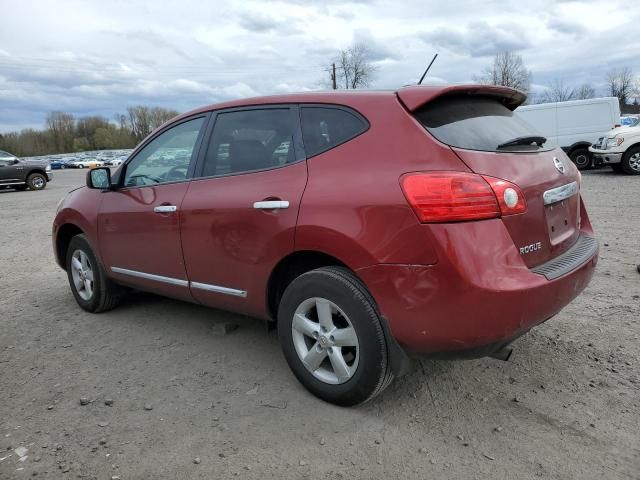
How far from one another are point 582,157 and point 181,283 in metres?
17.3

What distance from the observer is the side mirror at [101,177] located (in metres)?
4.27

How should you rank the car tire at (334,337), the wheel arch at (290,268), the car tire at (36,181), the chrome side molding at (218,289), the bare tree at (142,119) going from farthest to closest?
1. the bare tree at (142,119)
2. the car tire at (36,181)
3. the chrome side molding at (218,289)
4. the wheel arch at (290,268)
5. the car tire at (334,337)

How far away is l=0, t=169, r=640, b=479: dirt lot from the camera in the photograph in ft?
7.96

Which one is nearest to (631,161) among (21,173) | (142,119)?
(21,173)

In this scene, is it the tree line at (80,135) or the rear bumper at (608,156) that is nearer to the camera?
the rear bumper at (608,156)

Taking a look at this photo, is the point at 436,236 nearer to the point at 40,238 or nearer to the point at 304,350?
the point at 304,350

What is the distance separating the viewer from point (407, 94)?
270 cm

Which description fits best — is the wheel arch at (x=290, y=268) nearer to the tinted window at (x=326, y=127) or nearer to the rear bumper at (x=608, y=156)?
the tinted window at (x=326, y=127)

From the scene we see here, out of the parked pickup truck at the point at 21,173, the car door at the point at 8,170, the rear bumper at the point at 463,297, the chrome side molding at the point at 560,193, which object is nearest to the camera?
the rear bumper at the point at 463,297

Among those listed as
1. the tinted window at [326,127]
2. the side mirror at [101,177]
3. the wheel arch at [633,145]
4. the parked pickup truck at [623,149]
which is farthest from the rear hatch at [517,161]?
the wheel arch at [633,145]

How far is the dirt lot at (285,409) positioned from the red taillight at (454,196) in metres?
1.10

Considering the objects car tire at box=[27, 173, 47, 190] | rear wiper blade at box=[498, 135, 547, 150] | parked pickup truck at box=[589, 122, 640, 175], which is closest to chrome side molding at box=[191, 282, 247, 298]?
rear wiper blade at box=[498, 135, 547, 150]

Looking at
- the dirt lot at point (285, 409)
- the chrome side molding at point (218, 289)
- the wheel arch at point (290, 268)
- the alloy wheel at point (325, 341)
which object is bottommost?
the dirt lot at point (285, 409)

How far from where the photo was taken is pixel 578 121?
56.5 ft
